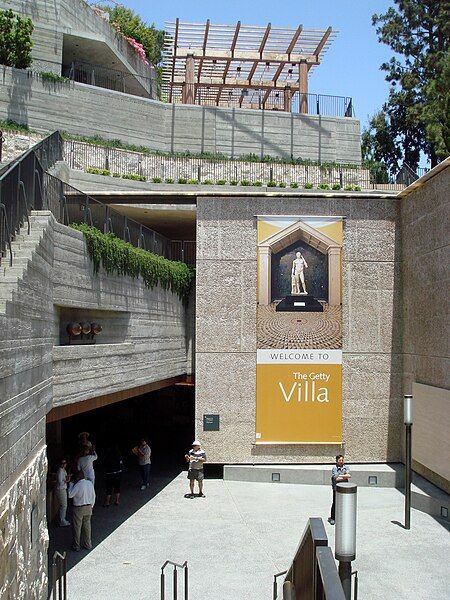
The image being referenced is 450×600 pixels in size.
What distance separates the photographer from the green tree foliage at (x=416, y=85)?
39.7 metres

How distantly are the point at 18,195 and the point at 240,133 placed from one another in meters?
26.4

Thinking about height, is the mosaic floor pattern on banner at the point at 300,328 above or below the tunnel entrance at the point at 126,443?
above

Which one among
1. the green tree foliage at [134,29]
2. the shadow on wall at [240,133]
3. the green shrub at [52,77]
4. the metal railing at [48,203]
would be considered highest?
the green tree foliage at [134,29]

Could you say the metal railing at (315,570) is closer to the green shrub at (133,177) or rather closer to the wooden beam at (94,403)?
the wooden beam at (94,403)

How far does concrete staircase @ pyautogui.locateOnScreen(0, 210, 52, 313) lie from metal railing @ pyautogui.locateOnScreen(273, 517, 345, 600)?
13.3ft

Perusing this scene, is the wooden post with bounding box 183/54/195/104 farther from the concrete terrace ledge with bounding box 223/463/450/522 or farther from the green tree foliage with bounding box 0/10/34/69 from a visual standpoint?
the concrete terrace ledge with bounding box 223/463/450/522

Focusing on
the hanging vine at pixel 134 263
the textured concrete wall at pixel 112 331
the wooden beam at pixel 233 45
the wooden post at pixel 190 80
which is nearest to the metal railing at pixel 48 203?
the hanging vine at pixel 134 263

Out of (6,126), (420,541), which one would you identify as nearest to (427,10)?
(6,126)

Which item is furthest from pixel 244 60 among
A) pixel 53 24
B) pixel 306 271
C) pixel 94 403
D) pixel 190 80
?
pixel 94 403

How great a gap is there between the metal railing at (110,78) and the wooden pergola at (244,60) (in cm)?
140

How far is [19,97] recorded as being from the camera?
31.2 meters

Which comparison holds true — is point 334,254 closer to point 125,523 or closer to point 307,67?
point 125,523

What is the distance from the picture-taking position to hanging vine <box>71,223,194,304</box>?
46.2 ft

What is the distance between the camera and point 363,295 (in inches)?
828
